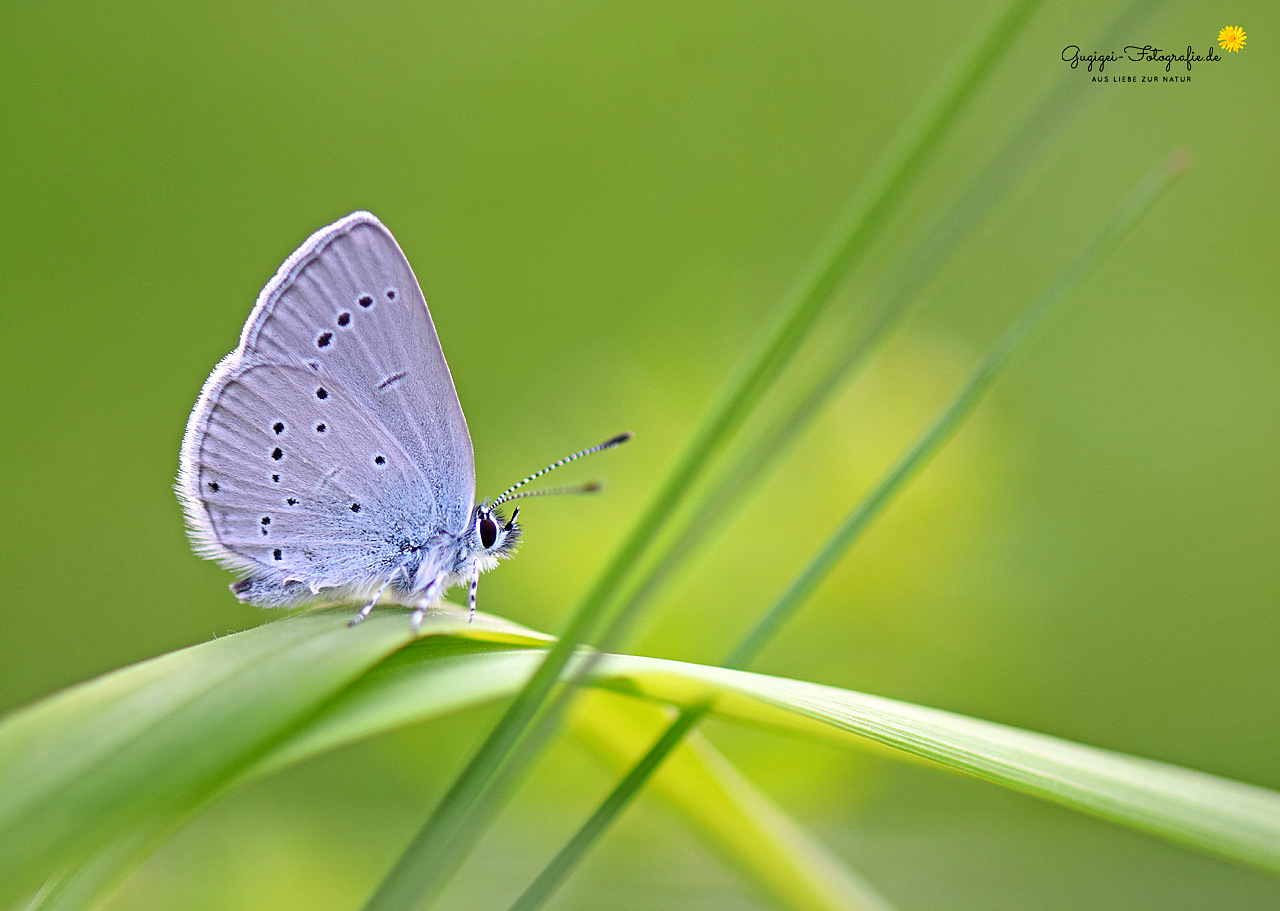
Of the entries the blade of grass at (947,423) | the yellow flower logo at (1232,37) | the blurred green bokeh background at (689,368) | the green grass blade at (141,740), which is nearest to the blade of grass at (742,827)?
the blade of grass at (947,423)

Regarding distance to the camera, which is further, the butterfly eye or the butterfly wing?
the butterfly eye

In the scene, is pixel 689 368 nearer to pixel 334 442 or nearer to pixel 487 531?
pixel 487 531

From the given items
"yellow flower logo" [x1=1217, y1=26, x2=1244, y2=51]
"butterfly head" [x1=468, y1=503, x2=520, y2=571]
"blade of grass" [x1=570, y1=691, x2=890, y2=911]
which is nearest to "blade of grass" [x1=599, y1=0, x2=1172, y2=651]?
"blade of grass" [x1=570, y1=691, x2=890, y2=911]

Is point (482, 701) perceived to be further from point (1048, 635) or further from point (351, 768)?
point (1048, 635)

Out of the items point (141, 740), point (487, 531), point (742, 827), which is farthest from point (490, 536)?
point (141, 740)

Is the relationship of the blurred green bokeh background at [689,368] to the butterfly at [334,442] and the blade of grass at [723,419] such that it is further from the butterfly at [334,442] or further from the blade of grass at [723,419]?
the blade of grass at [723,419]

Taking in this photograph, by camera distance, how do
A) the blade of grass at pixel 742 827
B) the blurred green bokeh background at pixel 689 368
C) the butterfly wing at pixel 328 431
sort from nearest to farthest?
the blade of grass at pixel 742 827, the butterfly wing at pixel 328 431, the blurred green bokeh background at pixel 689 368

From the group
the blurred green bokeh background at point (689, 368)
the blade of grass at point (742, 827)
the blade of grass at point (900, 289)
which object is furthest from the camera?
the blurred green bokeh background at point (689, 368)

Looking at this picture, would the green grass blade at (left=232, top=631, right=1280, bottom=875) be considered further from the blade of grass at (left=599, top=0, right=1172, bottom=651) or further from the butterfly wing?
the butterfly wing
